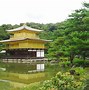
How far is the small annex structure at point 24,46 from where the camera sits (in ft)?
143

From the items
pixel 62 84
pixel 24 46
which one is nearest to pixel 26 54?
pixel 24 46

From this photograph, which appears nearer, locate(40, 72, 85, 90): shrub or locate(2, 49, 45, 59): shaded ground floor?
locate(40, 72, 85, 90): shrub

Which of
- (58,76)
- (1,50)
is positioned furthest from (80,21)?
(1,50)

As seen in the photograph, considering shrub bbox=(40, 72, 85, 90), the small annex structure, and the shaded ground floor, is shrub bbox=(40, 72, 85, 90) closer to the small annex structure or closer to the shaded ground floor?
the small annex structure

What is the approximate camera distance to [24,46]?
4381 centimetres

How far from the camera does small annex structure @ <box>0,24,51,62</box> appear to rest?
43.7 metres

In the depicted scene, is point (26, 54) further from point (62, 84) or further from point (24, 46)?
point (62, 84)

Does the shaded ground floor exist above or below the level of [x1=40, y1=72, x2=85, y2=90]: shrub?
below

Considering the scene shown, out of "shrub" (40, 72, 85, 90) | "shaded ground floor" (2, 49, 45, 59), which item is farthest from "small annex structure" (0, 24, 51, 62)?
"shrub" (40, 72, 85, 90)

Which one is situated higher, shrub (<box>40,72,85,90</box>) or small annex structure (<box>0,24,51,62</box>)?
shrub (<box>40,72,85,90</box>)

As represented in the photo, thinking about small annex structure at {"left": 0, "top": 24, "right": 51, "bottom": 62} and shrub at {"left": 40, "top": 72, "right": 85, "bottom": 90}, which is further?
small annex structure at {"left": 0, "top": 24, "right": 51, "bottom": 62}

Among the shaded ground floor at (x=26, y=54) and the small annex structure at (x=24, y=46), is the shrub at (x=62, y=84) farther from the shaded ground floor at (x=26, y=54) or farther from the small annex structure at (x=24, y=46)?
the shaded ground floor at (x=26, y=54)

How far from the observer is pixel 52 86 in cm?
905

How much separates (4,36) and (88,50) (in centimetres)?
3913
